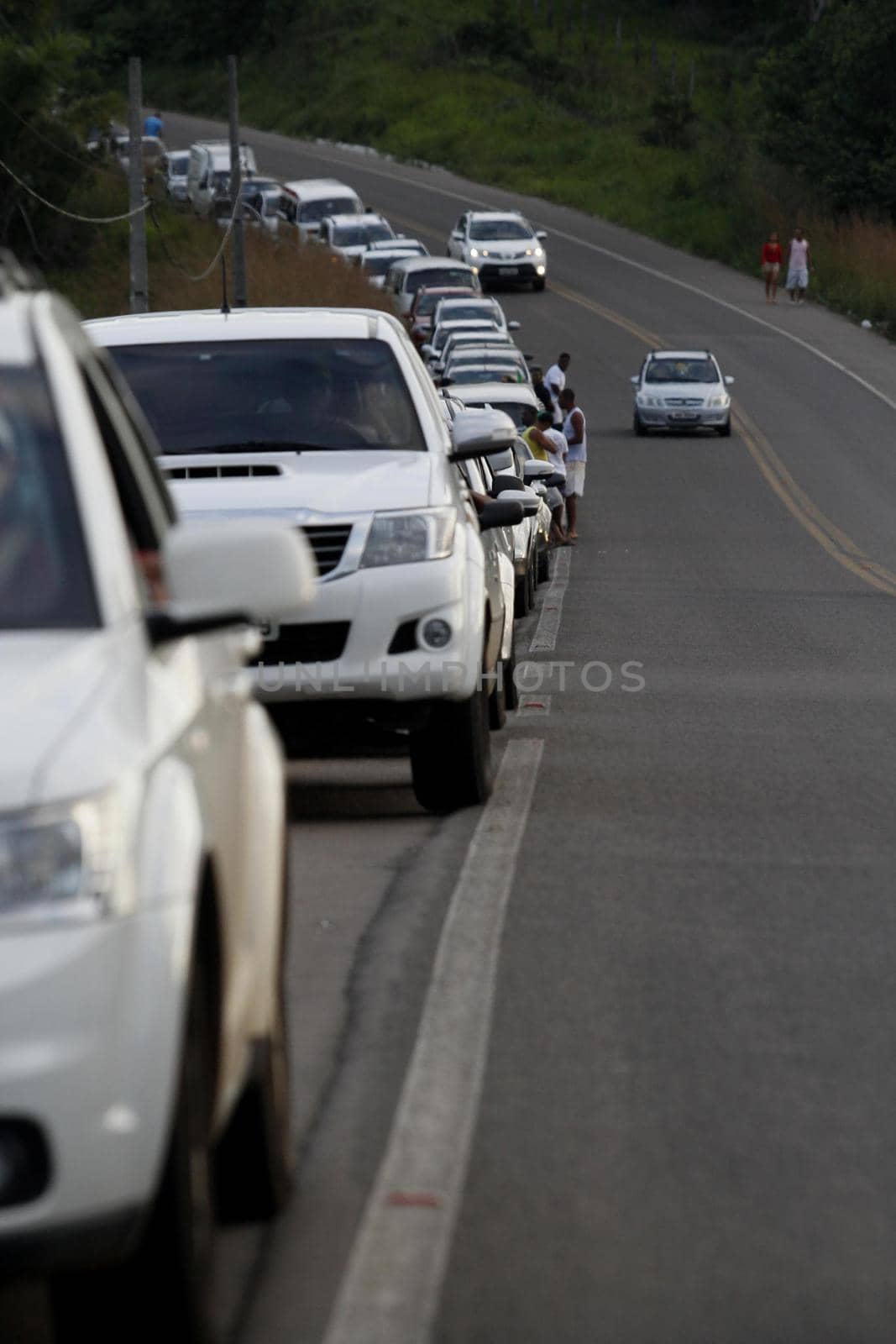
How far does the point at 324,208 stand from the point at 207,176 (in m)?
4.39

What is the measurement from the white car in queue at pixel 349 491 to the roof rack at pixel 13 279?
4987 mm

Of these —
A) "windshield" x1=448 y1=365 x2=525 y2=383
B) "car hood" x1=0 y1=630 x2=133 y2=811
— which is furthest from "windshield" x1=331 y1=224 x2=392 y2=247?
"car hood" x1=0 y1=630 x2=133 y2=811

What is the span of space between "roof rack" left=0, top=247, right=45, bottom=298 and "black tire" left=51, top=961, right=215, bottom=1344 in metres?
1.43

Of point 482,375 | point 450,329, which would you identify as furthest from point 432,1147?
point 450,329

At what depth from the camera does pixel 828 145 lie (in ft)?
251

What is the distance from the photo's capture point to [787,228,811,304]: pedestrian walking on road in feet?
218

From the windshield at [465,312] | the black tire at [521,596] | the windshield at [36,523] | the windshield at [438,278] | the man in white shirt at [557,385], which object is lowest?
the windshield at [438,278]

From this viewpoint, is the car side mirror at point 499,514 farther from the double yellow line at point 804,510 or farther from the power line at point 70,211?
the power line at point 70,211

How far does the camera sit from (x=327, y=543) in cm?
1005

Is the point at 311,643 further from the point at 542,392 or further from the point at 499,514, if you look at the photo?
the point at 542,392

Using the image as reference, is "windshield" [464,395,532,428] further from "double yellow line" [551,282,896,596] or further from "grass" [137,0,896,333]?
"grass" [137,0,896,333]

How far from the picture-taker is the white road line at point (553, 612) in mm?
19312

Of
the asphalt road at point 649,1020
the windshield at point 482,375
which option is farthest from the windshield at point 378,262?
the asphalt road at point 649,1020

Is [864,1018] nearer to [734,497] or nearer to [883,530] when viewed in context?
[883,530]
